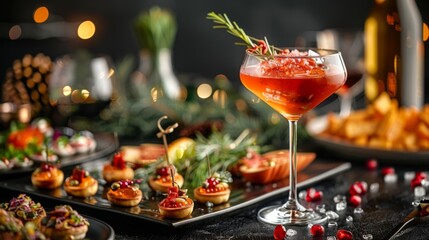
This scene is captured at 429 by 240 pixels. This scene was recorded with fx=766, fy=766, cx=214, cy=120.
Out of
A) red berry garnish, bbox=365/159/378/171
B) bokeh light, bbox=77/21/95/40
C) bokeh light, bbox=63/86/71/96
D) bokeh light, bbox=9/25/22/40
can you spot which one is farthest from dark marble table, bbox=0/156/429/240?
bokeh light, bbox=77/21/95/40

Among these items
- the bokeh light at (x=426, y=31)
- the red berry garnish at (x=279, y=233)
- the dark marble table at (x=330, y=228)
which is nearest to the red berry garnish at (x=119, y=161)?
the dark marble table at (x=330, y=228)

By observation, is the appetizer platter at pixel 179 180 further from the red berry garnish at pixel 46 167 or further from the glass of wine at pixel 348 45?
the glass of wine at pixel 348 45

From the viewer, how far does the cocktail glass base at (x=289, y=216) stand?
195 cm

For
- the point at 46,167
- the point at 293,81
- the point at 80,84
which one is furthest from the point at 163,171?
the point at 80,84

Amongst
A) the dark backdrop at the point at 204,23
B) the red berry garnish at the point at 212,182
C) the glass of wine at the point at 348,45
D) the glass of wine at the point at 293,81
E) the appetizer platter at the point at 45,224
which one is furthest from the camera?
the dark backdrop at the point at 204,23

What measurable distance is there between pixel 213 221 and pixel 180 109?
1244 millimetres

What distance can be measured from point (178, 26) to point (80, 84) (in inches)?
68.2

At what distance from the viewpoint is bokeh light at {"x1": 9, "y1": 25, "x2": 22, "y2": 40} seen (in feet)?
13.7

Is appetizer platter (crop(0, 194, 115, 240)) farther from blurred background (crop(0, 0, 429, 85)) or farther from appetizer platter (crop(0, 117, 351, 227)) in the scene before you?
blurred background (crop(0, 0, 429, 85))

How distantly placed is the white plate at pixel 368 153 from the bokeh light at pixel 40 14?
2.02 metres

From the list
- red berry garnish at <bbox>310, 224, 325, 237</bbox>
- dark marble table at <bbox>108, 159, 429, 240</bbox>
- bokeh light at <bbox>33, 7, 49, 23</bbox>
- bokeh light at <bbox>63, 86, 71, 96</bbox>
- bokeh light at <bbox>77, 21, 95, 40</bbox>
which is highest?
bokeh light at <bbox>33, 7, 49, 23</bbox>

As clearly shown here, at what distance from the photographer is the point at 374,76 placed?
314cm

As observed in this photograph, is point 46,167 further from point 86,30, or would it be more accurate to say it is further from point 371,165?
point 86,30

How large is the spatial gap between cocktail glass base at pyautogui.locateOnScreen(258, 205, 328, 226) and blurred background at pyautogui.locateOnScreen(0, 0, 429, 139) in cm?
248
